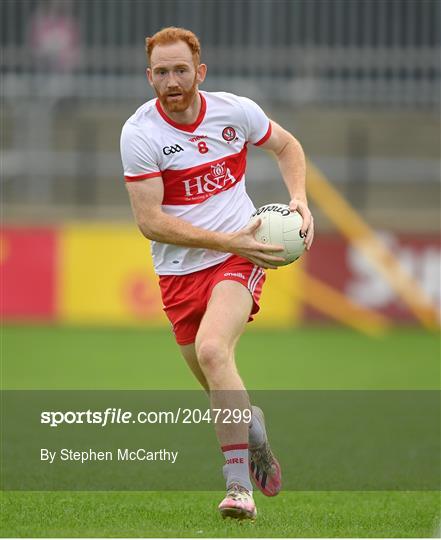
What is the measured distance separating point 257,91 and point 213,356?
1361 cm

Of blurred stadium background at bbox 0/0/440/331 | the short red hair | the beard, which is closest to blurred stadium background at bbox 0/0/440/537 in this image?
blurred stadium background at bbox 0/0/440/331

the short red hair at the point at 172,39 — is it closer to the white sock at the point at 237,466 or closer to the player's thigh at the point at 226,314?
the player's thigh at the point at 226,314

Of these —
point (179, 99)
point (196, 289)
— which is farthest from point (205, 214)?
point (179, 99)

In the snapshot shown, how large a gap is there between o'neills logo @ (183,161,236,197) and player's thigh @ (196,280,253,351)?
1.73 ft

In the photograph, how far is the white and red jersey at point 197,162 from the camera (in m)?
6.47

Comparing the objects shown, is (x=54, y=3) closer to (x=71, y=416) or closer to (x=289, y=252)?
(x=71, y=416)

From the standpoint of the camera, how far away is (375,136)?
2050 centimetres

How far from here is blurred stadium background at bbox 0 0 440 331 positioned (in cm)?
1889

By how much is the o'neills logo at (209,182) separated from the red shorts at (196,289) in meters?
0.39

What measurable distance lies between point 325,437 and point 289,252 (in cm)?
288

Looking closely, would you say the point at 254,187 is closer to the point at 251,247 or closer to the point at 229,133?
the point at 229,133

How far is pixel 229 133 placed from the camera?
6.69 m

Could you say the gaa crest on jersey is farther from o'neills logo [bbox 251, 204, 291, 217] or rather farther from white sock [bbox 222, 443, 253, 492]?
white sock [bbox 222, 443, 253, 492]

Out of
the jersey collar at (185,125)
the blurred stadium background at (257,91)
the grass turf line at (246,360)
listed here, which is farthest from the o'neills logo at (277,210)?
Answer: the blurred stadium background at (257,91)
